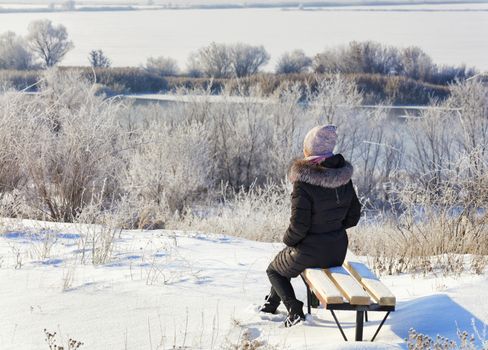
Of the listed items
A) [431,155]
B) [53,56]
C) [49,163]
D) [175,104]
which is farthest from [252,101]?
[53,56]

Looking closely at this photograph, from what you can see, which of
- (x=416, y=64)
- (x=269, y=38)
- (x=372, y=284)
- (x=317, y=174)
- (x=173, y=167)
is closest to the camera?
(x=372, y=284)

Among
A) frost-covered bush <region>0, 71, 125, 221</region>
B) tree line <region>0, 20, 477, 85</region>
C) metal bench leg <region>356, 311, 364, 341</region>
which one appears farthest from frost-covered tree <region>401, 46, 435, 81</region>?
metal bench leg <region>356, 311, 364, 341</region>

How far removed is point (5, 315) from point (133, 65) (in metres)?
55.1

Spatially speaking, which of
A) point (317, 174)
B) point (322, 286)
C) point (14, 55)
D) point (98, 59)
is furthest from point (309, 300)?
point (14, 55)

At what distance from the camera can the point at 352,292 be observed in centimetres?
376

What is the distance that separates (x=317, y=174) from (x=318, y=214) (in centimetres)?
27

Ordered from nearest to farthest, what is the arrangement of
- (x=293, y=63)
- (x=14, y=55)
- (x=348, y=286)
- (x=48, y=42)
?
(x=348, y=286), (x=293, y=63), (x=14, y=55), (x=48, y=42)

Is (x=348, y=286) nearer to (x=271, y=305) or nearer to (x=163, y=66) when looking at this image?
(x=271, y=305)

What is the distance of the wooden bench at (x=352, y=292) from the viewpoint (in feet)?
12.2

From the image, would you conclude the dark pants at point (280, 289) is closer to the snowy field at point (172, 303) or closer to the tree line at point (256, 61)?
the snowy field at point (172, 303)

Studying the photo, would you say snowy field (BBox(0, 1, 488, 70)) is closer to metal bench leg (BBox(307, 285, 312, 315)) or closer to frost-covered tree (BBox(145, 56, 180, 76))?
frost-covered tree (BBox(145, 56, 180, 76))

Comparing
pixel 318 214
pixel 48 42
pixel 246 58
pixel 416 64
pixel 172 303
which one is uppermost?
pixel 48 42

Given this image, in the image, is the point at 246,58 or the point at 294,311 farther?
the point at 246,58

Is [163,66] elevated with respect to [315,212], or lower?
elevated
